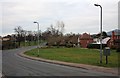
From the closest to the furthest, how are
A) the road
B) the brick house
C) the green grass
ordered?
the road
the green grass
the brick house

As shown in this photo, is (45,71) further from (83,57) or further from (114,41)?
(114,41)

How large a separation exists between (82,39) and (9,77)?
112005 mm

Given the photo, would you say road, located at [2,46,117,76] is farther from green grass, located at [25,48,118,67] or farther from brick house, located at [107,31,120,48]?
brick house, located at [107,31,120,48]

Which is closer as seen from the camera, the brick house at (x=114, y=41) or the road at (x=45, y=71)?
the road at (x=45, y=71)

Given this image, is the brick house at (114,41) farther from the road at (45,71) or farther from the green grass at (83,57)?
the road at (45,71)

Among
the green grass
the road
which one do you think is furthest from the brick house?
the road

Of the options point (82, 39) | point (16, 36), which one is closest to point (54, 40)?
point (82, 39)

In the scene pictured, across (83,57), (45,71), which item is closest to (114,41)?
(83,57)

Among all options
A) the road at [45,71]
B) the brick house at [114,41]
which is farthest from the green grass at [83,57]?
the brick house at [114,41]

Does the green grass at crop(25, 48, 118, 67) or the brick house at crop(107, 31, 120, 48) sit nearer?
the green grass at crop(25, 48, 118, 67)

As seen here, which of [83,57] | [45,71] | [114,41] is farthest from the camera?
[114,41]

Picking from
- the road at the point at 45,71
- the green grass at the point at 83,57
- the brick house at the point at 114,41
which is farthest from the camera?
the brick house at the point at 114,41

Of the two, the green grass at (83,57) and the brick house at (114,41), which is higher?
the brick house at (114,41)

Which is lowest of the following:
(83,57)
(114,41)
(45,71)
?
(83,57)
